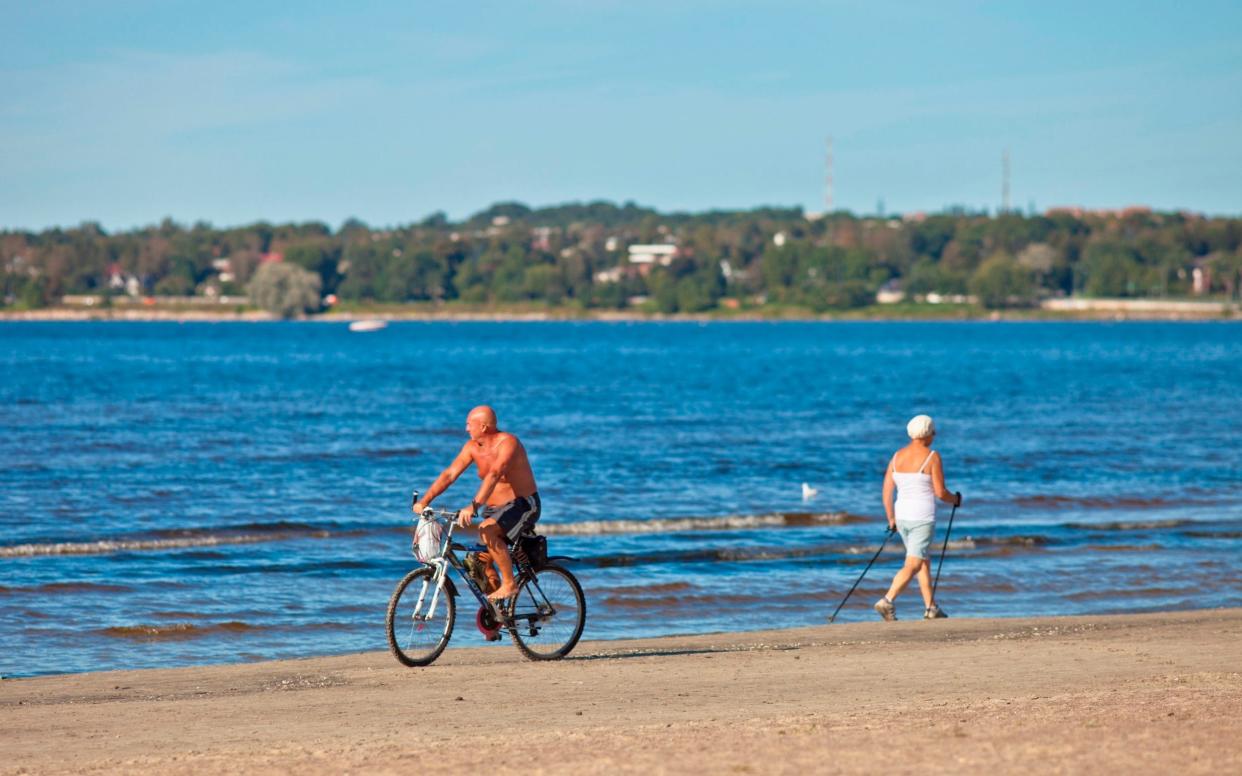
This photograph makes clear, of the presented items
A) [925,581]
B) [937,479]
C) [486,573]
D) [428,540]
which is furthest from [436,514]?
[925,581]

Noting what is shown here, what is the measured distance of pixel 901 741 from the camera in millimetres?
7750

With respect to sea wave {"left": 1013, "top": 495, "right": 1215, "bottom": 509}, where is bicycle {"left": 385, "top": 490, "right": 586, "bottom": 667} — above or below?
Answer: above

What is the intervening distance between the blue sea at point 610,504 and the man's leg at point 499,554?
2.05 metres

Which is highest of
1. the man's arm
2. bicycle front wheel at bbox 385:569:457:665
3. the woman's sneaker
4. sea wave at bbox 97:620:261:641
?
the man's arm

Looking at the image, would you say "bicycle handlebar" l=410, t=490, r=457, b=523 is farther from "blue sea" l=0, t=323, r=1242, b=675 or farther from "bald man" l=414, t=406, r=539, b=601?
"blue sea" l=0, t=323, r=1242, b=675

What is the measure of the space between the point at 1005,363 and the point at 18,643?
276ft

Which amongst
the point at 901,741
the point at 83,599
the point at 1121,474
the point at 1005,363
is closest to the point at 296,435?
the point at 1121,474

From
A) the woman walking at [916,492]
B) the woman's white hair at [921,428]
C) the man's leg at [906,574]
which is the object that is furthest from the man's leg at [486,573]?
the man's leg at [906,574]

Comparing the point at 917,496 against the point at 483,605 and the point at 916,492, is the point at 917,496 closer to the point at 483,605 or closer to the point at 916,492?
the point at 916,492

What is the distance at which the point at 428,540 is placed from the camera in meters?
11.0

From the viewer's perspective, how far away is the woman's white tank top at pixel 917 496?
13172 mm

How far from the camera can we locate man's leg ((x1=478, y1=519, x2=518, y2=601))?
11.0 meters

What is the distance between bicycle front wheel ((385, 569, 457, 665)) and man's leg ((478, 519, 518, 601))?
1.19ft

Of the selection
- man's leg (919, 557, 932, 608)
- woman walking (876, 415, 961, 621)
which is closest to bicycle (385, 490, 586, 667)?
woman walking (876, 415, 961, 621)
